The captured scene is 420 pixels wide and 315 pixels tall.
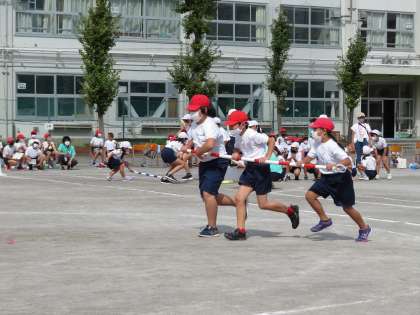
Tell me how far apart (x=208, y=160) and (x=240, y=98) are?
34.5m

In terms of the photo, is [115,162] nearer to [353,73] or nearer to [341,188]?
[341,188]

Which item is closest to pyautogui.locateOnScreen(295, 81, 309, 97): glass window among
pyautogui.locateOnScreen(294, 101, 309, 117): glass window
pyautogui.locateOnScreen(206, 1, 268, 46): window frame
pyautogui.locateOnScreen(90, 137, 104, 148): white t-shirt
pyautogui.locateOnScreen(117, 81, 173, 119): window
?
pyautogui.locateOnScreen(294, 101, 309, 117): glass window

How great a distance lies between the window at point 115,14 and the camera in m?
41.1

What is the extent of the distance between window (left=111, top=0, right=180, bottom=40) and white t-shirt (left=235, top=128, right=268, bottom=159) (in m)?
32.0

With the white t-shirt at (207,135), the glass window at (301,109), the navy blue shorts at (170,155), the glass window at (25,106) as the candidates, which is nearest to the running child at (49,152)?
the glass window at (25,106)

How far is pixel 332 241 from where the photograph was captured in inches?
433

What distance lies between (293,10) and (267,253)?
38.4 meters

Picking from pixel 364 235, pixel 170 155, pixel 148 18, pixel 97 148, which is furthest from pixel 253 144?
pixel 148 18

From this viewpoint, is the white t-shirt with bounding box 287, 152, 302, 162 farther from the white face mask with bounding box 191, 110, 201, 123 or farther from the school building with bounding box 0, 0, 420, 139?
the school building with bounding box 0, 0, 420, 139

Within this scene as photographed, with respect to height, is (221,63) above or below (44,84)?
above

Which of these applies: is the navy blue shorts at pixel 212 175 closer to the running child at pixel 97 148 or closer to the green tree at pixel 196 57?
the running child at pixel 97 148

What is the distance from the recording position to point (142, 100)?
43.4m

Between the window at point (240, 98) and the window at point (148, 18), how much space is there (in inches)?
146

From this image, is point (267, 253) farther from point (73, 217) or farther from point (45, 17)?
point (45, 17)
